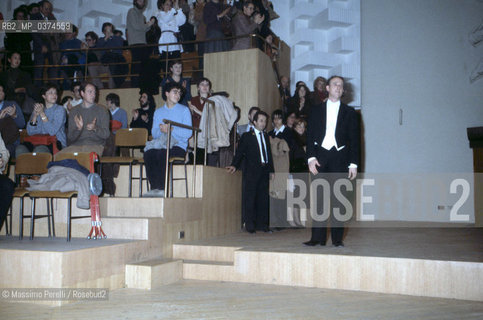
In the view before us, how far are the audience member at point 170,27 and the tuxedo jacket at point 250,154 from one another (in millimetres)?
2910

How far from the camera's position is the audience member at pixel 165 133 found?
14.5 ft

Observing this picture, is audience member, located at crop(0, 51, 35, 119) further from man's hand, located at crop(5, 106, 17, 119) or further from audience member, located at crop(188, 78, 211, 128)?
audience member, located at crop(188, 78, 211, 128)

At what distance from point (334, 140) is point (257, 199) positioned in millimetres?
1670

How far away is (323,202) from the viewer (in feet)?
12.4

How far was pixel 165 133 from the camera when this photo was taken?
4.48 meters

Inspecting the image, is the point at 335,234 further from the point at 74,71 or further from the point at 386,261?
the point at 74,71

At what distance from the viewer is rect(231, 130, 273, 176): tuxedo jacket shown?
16.8ft

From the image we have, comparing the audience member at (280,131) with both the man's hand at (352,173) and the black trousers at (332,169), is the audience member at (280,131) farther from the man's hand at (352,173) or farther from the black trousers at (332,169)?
the man's hand at (352,173)

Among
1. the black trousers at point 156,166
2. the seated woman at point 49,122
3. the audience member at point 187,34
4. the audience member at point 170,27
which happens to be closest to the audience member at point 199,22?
the audience member at point 187,34

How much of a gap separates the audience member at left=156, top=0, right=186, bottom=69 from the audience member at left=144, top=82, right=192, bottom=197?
9.79ft

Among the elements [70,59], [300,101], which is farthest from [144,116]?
[70,59]

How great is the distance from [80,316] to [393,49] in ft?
20.7

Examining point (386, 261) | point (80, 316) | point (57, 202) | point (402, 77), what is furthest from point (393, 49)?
point (80, 316)

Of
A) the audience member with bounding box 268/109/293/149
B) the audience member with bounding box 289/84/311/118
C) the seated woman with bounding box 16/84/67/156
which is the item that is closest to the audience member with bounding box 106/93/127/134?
the seated woman with bounding box 16/84/67/156
